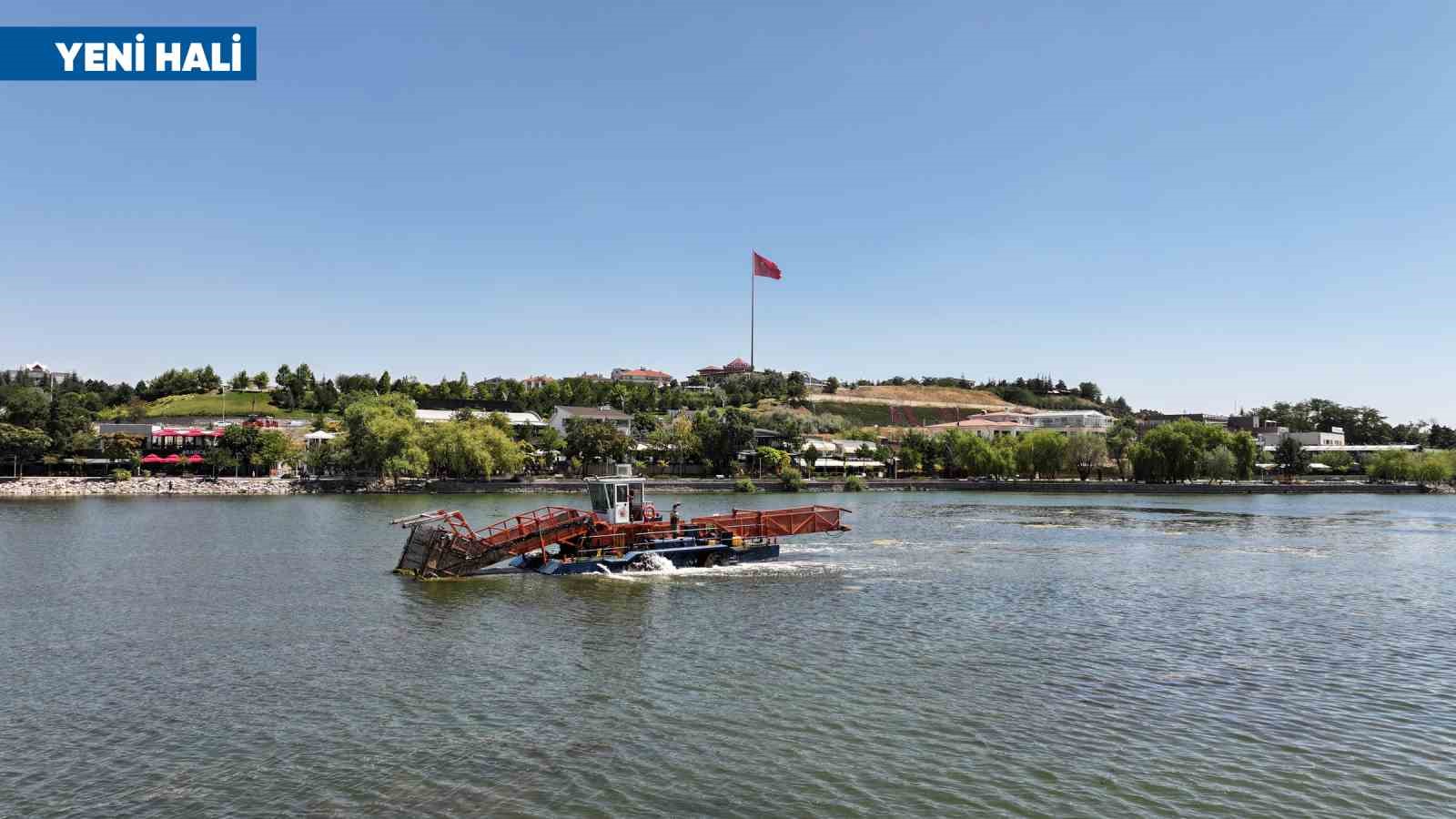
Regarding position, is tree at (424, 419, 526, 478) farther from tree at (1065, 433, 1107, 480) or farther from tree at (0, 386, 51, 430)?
tree at (1065, 433, 1107, 480)

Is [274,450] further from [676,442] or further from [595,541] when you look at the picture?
[595,541]

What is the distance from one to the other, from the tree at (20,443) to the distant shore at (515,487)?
366cm

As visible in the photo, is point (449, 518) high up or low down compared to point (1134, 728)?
up

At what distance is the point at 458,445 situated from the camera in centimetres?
11200

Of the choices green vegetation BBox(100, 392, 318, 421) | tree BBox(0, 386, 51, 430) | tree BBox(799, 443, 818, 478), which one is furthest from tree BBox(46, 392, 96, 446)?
tree BBox(799, 443, 818, 478)

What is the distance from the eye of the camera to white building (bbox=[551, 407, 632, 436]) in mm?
173500

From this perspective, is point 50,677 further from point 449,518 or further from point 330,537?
Result: point 330,537

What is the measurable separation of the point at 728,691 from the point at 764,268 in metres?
125

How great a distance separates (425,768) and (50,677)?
13.3 meters

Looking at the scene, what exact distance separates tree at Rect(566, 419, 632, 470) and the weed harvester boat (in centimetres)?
8672

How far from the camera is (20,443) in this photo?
113 m

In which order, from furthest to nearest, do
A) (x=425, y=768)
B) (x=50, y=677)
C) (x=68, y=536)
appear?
(x=68, y=536)
(x=50, y=677)
(x=425, y=768)

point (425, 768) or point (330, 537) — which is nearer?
point (425, 768)

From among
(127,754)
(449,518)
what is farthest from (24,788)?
(449,518)
